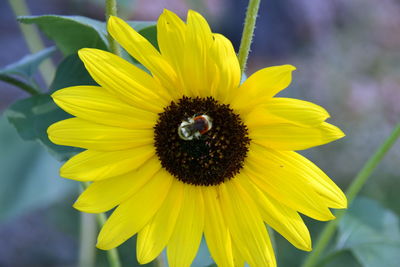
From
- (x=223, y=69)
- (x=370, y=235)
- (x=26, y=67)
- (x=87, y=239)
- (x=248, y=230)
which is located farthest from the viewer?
(x=87, y=239)

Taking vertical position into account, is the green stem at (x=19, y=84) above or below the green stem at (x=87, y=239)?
above

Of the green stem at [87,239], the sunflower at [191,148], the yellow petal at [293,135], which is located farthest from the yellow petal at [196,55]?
the green stem at [87,239]

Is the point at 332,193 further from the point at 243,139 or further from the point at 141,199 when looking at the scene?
the point at 141,199

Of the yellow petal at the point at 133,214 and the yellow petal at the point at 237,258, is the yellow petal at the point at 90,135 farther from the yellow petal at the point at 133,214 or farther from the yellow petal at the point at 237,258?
the yellow petal at the point at 237,258

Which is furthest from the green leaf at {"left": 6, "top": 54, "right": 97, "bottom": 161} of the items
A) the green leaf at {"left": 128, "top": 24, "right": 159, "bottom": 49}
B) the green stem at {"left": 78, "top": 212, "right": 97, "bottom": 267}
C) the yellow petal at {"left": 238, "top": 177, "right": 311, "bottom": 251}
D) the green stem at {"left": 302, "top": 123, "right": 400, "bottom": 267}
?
the green stem at {"left": 78, "top": 212, "right": 97, "bottom": 267}

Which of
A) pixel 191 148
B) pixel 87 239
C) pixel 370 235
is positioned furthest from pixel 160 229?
pixel 87 239

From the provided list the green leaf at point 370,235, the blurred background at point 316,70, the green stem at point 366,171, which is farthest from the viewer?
the blurred background at point 316,70

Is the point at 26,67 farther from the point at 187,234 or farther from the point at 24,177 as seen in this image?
the point at 24,177

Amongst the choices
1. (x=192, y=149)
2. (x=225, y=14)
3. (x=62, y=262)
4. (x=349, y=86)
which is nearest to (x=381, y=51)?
(x=349, y=86)
